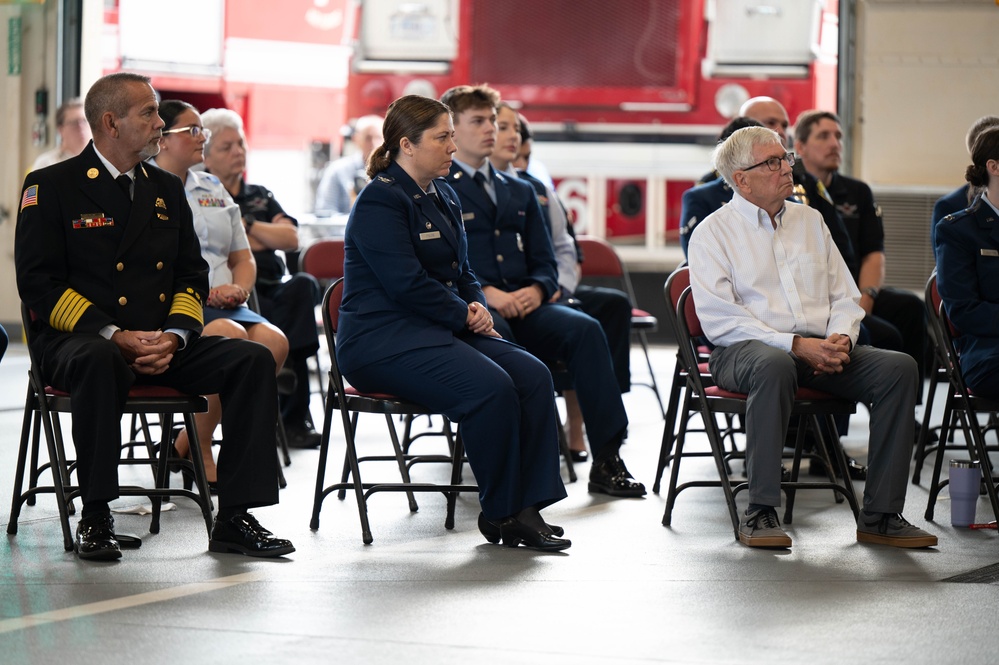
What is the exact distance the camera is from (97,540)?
401cm

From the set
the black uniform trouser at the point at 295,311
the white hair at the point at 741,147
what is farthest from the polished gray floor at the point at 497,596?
the black uniform trouser at the point at 295,311

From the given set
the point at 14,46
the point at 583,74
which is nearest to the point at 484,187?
the point at 583,74

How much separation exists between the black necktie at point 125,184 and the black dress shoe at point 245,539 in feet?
3.30

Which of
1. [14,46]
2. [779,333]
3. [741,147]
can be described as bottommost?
[779,333]

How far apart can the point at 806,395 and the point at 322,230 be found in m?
5.10

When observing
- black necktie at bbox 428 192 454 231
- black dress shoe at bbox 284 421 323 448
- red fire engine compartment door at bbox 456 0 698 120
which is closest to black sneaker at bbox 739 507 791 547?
black necktie at bbox 428 192 454 231

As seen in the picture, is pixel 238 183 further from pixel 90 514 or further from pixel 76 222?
pixel 90 514

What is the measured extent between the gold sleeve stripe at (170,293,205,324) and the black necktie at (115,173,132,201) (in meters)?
0.33

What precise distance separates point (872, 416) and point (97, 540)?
2285 mm

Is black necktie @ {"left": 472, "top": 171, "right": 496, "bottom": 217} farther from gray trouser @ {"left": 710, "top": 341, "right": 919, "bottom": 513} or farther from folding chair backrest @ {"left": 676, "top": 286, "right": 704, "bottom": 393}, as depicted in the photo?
gray trouser @ {"left": 710, "top": 341, "right": 919, "bottom": 513}

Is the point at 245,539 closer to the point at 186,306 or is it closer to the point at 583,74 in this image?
the point at 186,306

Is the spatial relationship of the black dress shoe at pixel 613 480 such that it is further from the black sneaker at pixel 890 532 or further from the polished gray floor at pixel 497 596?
the black sneaker at pixel 890 532

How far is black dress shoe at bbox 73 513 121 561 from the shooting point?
3988 mm

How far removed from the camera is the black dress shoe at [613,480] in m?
5.13
